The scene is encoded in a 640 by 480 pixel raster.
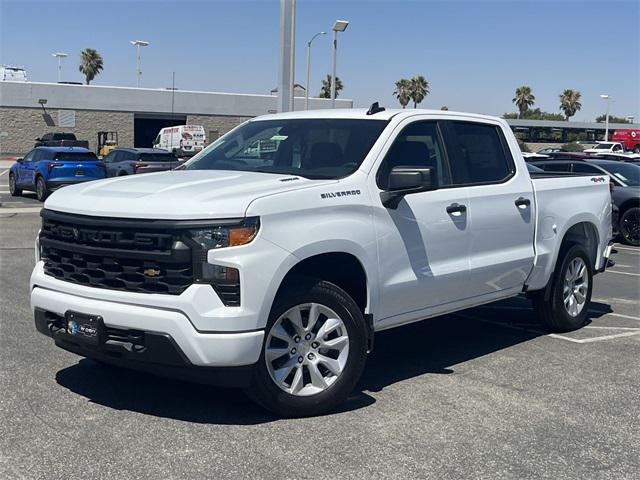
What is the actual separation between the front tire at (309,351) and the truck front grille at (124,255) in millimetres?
654

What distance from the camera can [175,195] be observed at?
454 centimetres

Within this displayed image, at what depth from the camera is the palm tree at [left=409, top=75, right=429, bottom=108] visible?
252 feet

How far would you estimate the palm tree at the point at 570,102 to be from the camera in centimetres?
8369

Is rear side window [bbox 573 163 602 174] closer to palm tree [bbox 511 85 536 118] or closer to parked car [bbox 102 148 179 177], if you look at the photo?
parked car [bbox 102 148 179 177]

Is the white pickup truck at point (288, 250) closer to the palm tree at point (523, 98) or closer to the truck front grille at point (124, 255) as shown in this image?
the truck front grille at point (124, 255)

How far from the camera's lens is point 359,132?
5613 mm

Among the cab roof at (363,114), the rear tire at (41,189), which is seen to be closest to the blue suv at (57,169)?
the rear tire at (41,189)

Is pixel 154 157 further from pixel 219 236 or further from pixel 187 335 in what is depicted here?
pixel 187 335

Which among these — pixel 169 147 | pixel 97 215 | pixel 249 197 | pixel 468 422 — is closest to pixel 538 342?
pixel 468 422

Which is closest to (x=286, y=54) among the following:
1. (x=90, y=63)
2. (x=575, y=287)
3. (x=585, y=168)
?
(x=585, y=168)

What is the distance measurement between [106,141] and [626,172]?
41.5 metres

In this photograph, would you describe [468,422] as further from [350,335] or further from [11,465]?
[11,465]

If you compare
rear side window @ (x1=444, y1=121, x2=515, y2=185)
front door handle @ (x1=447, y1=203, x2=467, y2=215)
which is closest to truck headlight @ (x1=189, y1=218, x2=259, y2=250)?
front door handle @ (x1=447, y1=203, x2=467, y2=215)

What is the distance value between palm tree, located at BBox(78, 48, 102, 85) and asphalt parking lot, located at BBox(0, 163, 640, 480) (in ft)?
258
